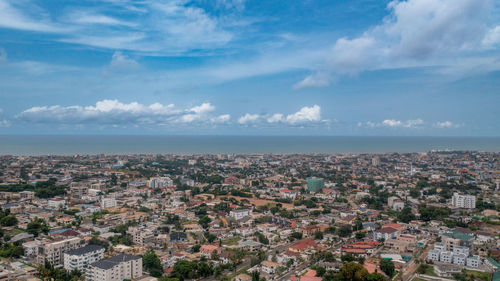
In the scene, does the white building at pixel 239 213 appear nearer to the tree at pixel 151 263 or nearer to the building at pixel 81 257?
the tree at pixel 151 263

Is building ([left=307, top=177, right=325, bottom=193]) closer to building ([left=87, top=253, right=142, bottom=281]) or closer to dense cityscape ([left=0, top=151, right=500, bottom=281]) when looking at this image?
dense cityscape ([left=0, top=151, right=500, bottom=281])

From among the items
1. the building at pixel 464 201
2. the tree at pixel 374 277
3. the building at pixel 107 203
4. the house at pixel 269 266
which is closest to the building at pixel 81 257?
the house at pixel 269 266

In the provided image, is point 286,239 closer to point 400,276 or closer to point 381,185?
point 400,276

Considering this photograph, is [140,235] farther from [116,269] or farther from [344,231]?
[344,231]

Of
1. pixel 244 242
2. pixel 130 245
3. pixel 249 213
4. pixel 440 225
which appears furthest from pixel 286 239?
pixel 440 225

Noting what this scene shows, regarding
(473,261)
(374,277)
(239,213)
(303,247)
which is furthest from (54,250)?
(473,261)

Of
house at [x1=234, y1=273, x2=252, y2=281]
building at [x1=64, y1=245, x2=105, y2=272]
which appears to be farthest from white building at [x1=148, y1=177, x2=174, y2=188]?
house at [x1=234, y1=273, x2=252, y2=281]
